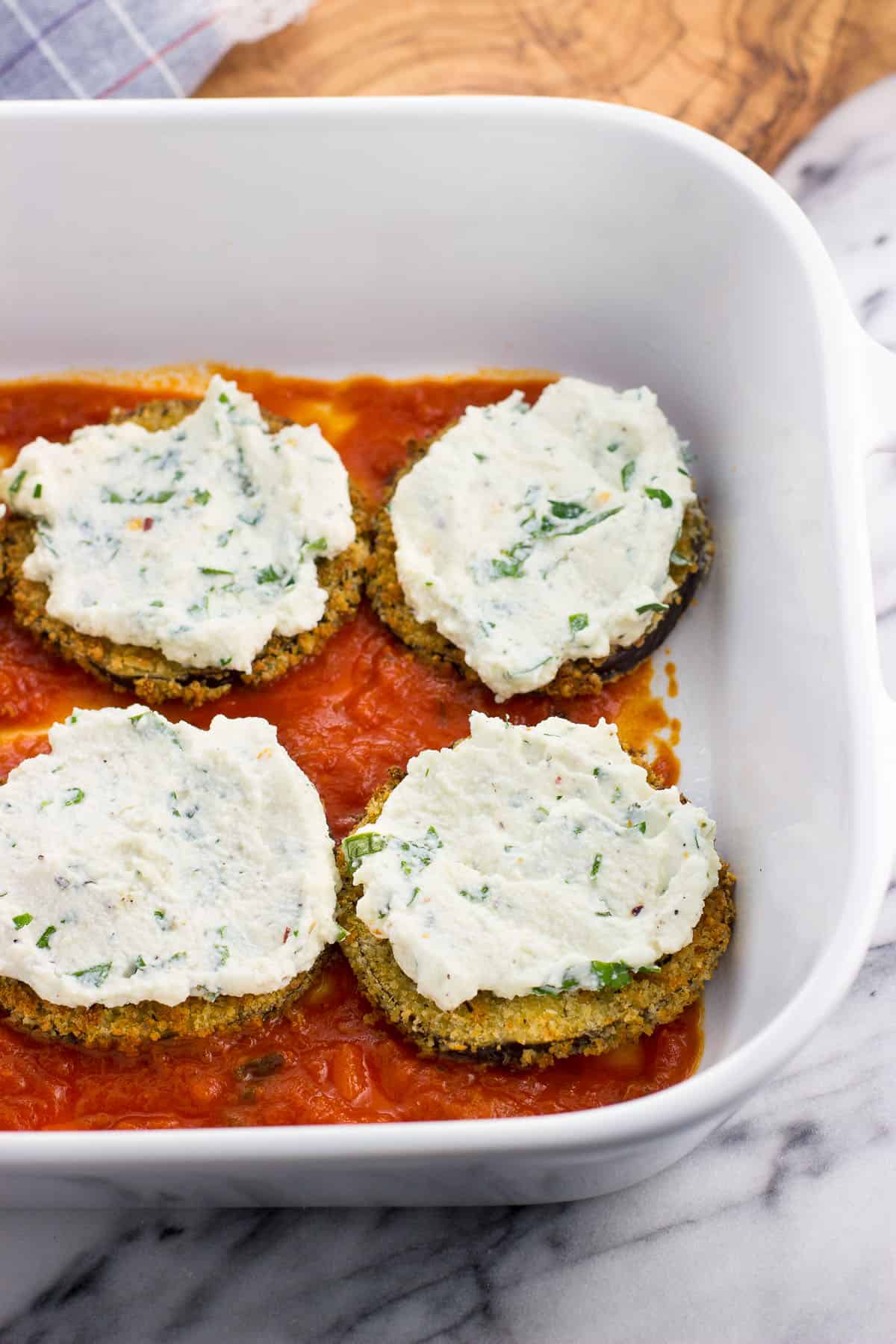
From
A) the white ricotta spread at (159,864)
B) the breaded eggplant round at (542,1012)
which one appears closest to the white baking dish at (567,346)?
the breaded eggplant round at (542,1012)

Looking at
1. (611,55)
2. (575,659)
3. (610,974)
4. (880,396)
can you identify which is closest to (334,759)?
(575,659)

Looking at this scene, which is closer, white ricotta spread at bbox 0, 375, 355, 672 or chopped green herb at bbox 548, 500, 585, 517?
white ricotta spread at bbox 0, 375, 355, 672

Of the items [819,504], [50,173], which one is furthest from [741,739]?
[50,173]

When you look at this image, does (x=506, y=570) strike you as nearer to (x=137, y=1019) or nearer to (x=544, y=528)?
(x=544, y=528)

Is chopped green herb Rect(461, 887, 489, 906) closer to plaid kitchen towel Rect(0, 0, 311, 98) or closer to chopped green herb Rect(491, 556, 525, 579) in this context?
chopped green herb Rect(491, 556, 525, 579)

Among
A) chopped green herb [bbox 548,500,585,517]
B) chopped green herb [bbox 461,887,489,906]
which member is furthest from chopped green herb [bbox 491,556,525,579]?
chopped green herb [bbox 461,887,489,906]

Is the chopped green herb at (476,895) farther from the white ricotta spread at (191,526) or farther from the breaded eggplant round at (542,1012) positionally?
the white ricotta spread at (191,526)

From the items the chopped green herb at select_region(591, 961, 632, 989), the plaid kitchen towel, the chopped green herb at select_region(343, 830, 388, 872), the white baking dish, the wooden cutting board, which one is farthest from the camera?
the wooden cutting board
